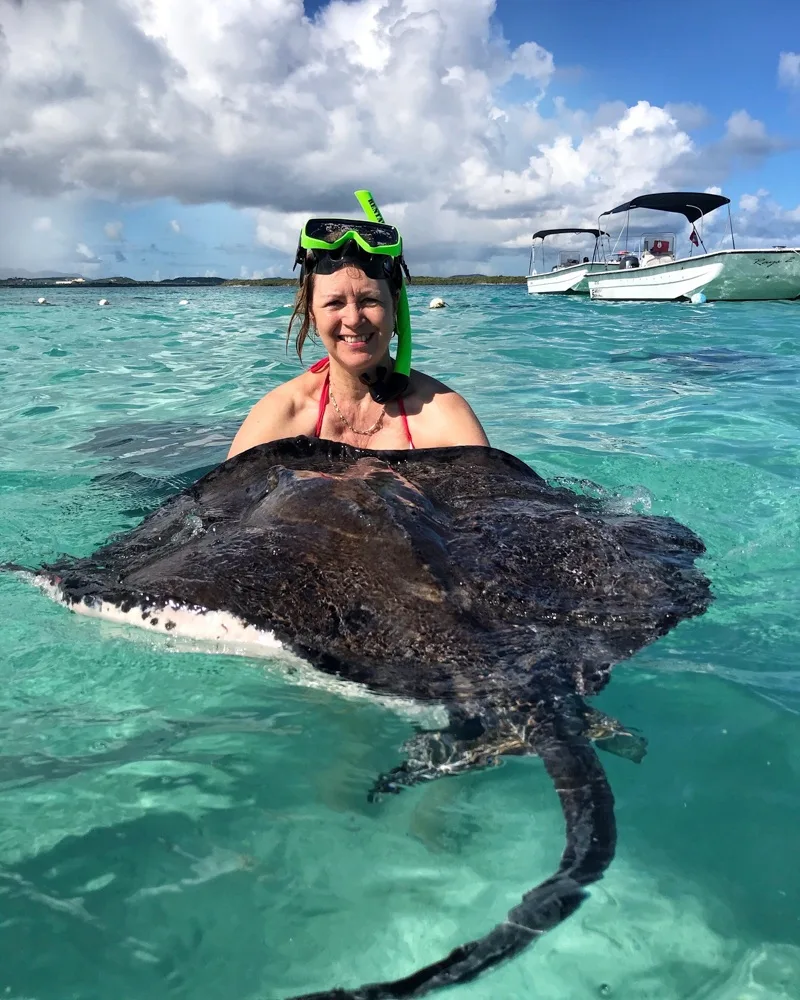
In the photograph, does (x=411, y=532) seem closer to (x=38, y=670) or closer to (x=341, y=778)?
(x=341, y=778)

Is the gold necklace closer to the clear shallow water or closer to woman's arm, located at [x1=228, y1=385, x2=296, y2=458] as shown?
woman's arm, located at [x1=228, y1=385, x2=296, y2=458]

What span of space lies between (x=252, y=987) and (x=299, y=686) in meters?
1.07

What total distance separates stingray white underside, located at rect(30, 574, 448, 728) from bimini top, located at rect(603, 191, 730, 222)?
3539cm

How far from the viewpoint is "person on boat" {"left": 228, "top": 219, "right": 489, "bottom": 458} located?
4.42m

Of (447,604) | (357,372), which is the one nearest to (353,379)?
(357,372)

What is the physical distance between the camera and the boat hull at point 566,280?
4412cm

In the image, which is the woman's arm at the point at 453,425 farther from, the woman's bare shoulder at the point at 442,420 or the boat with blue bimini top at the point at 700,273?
the boat with blue bimini top at the point at 700,273

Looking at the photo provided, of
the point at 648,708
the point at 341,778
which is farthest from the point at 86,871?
the point at 648,708

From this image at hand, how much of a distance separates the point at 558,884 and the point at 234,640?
1405mm

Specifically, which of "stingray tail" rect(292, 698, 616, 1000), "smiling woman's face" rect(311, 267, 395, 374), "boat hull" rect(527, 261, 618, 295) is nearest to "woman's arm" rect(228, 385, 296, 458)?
"smiling woman's face" rect(311, 267, 395, 374)

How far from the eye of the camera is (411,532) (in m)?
3.04

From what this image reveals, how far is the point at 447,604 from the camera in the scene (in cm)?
278

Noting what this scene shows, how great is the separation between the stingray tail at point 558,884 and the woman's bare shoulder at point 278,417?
300cm

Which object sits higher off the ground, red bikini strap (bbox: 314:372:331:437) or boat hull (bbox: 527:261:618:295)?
boat hull (bbox: 527:261:618:295)
